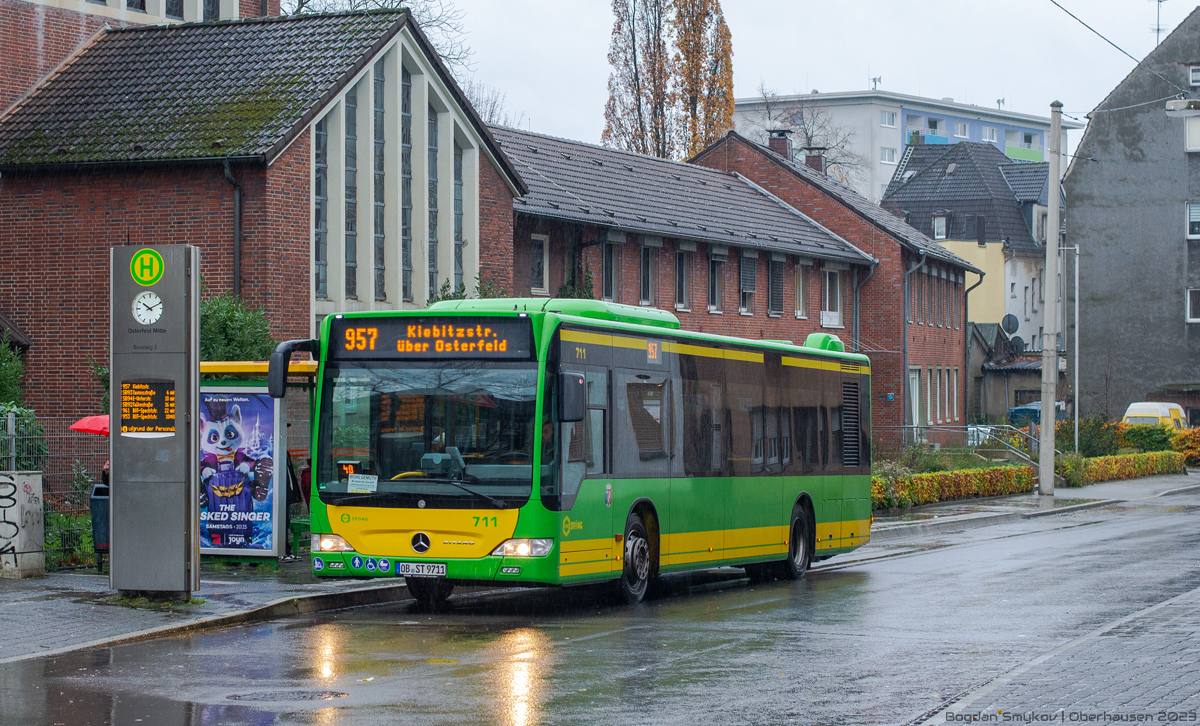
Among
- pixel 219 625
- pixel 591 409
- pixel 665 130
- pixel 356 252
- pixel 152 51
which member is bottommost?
pixel 219 625

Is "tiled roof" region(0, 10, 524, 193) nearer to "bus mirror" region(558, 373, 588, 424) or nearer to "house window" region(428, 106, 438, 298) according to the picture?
"house window" region(428, 106, 438, 298)

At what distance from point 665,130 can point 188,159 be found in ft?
130

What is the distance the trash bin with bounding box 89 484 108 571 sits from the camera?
15.8 m

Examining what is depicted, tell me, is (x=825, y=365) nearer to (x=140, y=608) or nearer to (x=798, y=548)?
(x=798, y=548)

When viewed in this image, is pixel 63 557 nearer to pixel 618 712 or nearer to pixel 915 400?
pixel 618 712

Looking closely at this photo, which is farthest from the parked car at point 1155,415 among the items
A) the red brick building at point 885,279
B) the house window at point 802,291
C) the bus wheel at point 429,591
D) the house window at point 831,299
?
the bus wheel at point 429,591

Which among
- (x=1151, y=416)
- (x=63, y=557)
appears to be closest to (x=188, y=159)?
(x=63, y=557)

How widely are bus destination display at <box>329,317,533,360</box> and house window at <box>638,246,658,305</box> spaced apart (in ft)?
81.9

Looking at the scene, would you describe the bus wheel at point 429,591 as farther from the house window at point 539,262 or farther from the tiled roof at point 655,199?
the house window at point 539,262

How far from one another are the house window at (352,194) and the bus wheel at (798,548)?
9.56 metres

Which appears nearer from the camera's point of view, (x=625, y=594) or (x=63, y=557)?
(x=625, y=594)

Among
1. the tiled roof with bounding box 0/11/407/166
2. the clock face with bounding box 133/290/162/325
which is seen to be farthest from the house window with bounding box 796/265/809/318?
the clock face with bounding box 133/290/162/325

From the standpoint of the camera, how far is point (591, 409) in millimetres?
14055

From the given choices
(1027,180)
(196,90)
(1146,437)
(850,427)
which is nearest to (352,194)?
(196,90)
